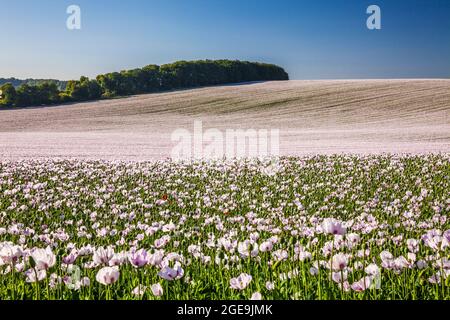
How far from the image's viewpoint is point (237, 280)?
9.18 ft

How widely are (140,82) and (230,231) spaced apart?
7808 centimetres

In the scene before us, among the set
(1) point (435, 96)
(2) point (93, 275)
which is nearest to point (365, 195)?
(2) point (93, 275)

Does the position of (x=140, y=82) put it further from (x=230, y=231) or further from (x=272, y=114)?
(x=230, y=231)

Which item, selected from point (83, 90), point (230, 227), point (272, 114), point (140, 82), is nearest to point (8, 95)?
point (83, 90)

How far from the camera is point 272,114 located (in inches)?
2189

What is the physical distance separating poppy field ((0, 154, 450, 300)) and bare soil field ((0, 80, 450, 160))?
21654mm

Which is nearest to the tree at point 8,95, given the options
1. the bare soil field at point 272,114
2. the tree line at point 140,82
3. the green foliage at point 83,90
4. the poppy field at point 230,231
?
the tree line at point 140,82

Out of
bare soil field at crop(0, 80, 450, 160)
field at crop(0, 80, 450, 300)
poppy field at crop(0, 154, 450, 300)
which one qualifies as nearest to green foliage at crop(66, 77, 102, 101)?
bare soil field at crop(0, 80, 450, 160)

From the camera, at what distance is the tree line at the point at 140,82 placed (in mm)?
66438

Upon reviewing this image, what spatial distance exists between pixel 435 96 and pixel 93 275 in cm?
6220

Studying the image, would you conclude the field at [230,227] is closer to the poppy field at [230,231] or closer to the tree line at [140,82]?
the poppy field at [230,231]

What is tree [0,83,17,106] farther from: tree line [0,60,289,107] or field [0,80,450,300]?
field [0,80,450,300]

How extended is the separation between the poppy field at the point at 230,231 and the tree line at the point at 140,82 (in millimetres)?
54544

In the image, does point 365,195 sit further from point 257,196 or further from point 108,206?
point 108,206
